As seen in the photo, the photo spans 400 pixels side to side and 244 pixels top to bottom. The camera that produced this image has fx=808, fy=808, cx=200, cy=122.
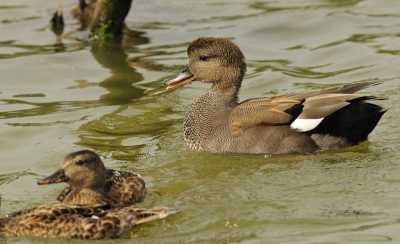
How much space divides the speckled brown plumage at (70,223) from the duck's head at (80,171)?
405mm

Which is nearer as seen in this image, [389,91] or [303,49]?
[389,91]

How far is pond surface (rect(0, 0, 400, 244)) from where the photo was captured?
23.8ft

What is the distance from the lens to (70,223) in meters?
6.89

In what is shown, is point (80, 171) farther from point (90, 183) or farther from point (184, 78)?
point (184, 78)

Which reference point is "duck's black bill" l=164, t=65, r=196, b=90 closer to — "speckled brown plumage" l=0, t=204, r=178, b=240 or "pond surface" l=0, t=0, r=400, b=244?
"pond surface" l=0, t=0, r=400, b=244

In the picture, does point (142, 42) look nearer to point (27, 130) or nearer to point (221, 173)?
point (27, 130)

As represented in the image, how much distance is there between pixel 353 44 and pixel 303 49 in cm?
86

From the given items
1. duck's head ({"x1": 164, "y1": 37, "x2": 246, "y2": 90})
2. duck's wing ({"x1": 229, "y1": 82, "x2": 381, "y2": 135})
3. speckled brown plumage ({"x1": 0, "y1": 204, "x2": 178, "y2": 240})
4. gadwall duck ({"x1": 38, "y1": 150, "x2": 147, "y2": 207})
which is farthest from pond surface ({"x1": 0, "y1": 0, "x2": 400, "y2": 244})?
duck's head ({"x1": 164, "y1": 37, "x2": 246, "y2": 90})

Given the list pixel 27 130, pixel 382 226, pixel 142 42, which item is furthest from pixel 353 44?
pixel 382 226

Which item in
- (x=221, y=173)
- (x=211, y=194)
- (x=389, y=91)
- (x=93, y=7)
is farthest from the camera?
(x=93, y=7)

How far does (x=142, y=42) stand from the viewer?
14.6 metres

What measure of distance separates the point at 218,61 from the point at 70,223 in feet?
11.6

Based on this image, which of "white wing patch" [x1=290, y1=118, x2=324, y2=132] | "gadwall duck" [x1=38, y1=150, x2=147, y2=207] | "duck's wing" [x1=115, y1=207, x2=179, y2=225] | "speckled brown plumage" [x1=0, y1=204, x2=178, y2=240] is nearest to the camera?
"speckled brown plumage" [x1=0, y1=204, x2=178, y2=240]

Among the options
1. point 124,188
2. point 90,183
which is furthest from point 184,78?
point 90,183
